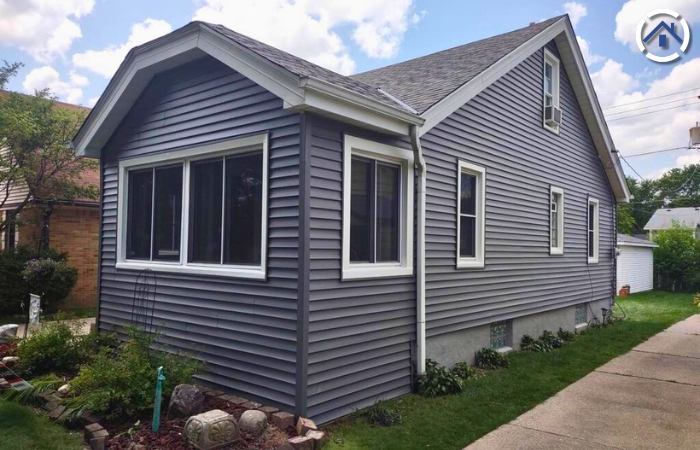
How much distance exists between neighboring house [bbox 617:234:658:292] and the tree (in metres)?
19.4

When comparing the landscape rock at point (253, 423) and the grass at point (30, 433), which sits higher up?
the landscape rock at point (253, 423)

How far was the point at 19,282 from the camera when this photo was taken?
11.1 meters

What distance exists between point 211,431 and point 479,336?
500 centimetres

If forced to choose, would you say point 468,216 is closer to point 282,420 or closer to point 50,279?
point 282,420

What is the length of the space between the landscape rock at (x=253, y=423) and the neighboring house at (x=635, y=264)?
19175mm

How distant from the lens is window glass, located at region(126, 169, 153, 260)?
7211 millimetres

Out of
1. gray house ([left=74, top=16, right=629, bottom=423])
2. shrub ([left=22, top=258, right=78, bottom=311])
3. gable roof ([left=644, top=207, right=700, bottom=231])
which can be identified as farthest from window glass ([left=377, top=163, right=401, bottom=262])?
gable roof ([left=644, top=207, right=700, bottom=231])

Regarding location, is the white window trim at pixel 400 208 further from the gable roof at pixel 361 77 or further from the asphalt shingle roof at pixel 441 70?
the asphalt shingle roof at pixel 441 70

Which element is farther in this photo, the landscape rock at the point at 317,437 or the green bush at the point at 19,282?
the green bush at the point at 19,282

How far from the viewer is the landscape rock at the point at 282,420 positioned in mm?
4695

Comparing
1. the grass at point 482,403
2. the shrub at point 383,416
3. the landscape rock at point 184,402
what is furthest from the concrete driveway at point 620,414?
the landscape rock at point 184,402

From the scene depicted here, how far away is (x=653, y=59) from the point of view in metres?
10.1

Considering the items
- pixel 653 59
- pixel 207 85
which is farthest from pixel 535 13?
pixel 207 85

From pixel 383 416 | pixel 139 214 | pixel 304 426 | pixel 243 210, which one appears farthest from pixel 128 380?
pixel 139 214
